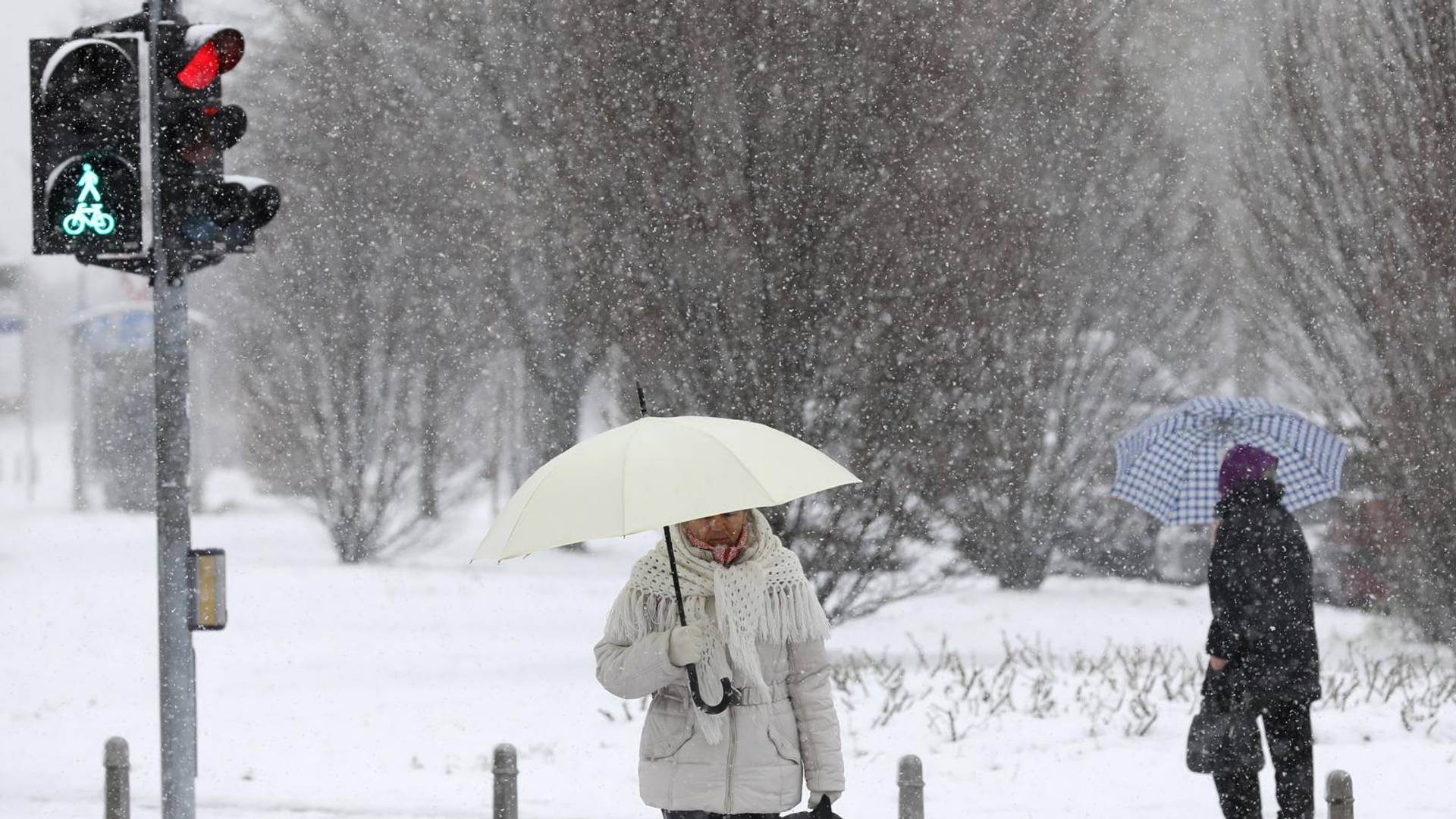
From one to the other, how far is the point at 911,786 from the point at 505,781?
189cm

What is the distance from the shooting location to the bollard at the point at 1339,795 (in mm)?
6949

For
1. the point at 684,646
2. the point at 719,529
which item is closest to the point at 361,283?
the point at 719,529

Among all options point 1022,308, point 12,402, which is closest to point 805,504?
point 1022,308

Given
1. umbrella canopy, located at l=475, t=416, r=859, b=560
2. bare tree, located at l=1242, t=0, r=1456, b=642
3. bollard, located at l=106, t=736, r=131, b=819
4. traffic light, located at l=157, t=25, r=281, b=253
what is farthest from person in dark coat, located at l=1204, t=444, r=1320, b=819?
bare tree, located at l=1242, t=0, r=1456, b=642

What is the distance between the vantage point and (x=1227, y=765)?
6.91m

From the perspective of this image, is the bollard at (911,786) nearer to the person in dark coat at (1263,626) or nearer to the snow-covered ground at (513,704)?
the person in dark coat at (1263,626)

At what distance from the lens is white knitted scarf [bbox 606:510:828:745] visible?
498cm

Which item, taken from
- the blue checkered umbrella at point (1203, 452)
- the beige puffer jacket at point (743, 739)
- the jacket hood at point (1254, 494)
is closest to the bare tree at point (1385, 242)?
the blue checkered umbrella at point (1203, 452)

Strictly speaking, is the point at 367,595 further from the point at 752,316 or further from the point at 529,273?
the point at 752,316

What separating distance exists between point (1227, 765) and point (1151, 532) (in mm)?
16166

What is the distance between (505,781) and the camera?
764 centimetres

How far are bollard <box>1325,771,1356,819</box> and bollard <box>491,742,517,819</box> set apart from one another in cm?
361

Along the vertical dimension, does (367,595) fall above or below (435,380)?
below

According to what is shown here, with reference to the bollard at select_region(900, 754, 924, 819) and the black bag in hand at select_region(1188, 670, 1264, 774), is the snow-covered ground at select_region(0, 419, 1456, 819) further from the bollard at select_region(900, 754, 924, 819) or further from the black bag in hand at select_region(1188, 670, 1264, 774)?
the black bag in hand at select_region(1188, 670, 1264, 774)
